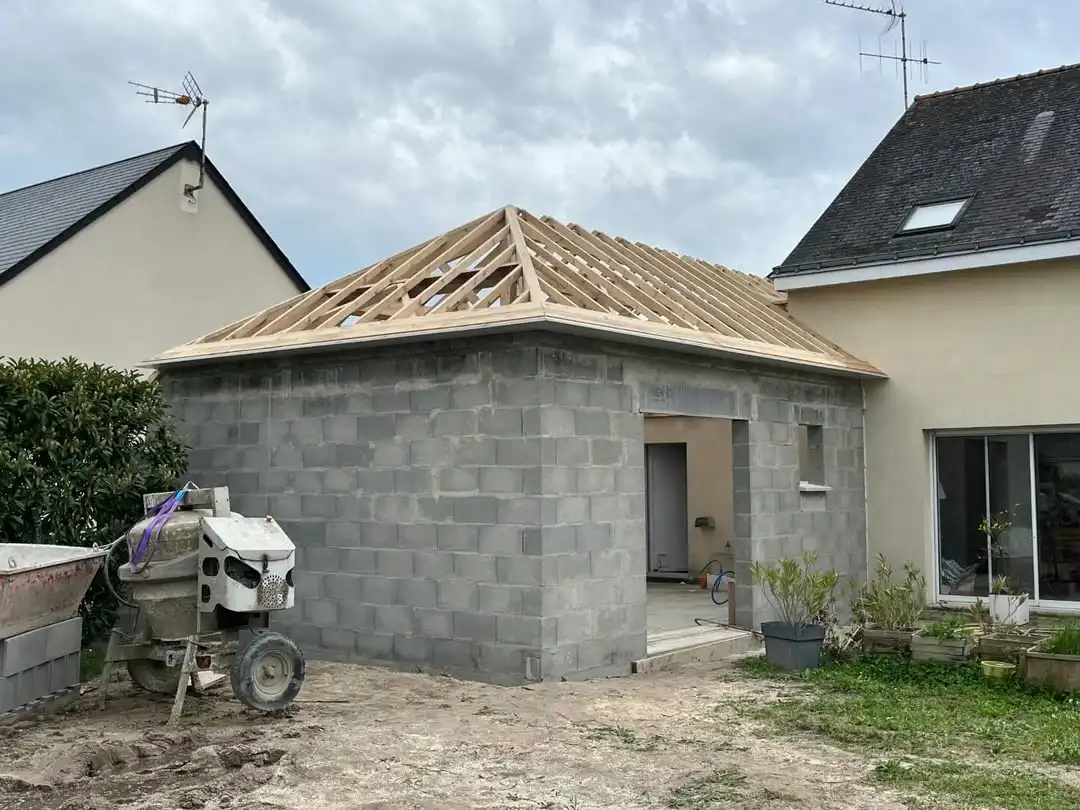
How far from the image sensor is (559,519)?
864 centimetres

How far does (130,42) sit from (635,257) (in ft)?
27.1

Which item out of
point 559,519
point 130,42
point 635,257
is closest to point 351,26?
point 635,257

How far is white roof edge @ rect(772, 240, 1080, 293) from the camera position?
11.5m

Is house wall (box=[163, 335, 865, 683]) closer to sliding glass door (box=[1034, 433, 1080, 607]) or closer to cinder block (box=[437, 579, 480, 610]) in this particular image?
cinder block (box=[437, 579, 480, 610])

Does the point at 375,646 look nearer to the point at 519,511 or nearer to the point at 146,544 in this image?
the point at 519,511

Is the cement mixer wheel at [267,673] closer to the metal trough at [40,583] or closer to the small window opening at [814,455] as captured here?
the metal trough at [40,583]

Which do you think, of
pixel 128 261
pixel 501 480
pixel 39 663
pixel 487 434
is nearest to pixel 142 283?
pixel 128 261

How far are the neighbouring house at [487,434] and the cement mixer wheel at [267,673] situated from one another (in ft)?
6.13

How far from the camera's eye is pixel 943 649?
9328 millimetres

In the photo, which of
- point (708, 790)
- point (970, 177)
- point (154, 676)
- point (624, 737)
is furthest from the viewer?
point (970, 177)

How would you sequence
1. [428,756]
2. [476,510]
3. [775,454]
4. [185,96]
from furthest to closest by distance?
[185,96], [775,454], [476,510], [428,756]

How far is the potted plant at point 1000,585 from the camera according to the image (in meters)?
10.5

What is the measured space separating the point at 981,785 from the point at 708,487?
10.7 metres

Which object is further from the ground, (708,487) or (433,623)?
(708,487)
